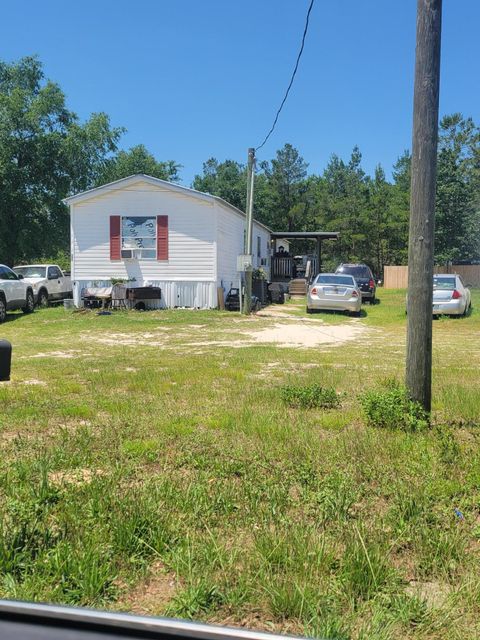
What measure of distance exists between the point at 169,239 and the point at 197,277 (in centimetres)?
165

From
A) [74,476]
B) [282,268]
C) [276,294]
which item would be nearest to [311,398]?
[74,476]

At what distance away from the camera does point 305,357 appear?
8781mm

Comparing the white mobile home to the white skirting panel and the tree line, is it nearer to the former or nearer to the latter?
the white skirting panel

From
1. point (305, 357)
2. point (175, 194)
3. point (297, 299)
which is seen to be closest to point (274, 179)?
point (297, 299)

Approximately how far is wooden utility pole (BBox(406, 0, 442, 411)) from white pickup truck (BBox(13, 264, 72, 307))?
16.5m

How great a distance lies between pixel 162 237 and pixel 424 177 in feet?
49.6

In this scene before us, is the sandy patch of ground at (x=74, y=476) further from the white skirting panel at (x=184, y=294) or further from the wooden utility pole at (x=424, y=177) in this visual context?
the white skirting panel at (x=184, y=294)

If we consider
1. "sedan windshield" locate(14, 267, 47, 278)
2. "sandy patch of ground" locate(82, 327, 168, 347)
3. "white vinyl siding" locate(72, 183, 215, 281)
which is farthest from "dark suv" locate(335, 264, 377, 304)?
"sedan windshield" locate(14, 267, 47, 278)

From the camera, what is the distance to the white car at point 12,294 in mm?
14883

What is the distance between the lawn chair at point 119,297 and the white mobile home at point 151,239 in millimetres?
936

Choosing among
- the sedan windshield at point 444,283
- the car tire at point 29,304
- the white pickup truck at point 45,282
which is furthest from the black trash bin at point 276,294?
the car tire at point 29,304

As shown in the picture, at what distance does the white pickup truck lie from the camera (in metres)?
19.2

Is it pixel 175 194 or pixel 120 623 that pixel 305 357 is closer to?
pixel 120 623

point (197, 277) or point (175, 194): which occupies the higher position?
point (175, 194)
